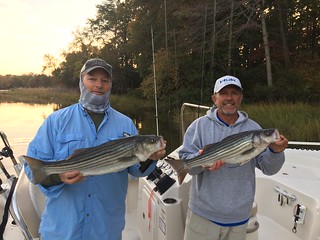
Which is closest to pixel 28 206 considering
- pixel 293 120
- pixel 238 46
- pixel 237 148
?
pixel 237 148

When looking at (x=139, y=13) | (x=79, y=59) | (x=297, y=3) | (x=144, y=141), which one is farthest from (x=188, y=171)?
(x=79, y=59)

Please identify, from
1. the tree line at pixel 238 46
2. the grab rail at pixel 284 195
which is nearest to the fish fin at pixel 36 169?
the grab rail at pixel 284 195

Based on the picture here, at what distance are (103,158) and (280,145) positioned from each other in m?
1.32

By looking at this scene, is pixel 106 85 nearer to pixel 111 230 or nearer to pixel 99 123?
pixel 99 123

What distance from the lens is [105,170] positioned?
6.79 feet

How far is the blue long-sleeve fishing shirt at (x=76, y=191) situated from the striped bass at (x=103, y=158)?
0.12 m

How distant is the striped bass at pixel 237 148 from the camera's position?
7.45ft

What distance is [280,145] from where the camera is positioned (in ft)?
7.54

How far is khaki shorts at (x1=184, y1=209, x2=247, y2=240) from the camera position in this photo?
8.31 ft

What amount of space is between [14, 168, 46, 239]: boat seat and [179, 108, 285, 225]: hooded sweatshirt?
1574 millimetres

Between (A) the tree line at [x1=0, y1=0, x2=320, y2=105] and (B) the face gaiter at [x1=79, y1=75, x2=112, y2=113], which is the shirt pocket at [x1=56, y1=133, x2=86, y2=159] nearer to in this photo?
(B) the face gaiter at [x1=79, y1=75, x2=112, y2=113]

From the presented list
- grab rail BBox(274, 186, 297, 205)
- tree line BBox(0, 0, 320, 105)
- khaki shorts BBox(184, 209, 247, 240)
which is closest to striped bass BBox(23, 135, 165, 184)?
khaki shorts BBox(184, 209, 247, 240)

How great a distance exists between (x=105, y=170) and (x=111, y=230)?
1.74 ft

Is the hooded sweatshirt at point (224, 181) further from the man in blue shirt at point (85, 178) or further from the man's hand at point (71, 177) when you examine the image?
the man's hand at point (71, 177)
